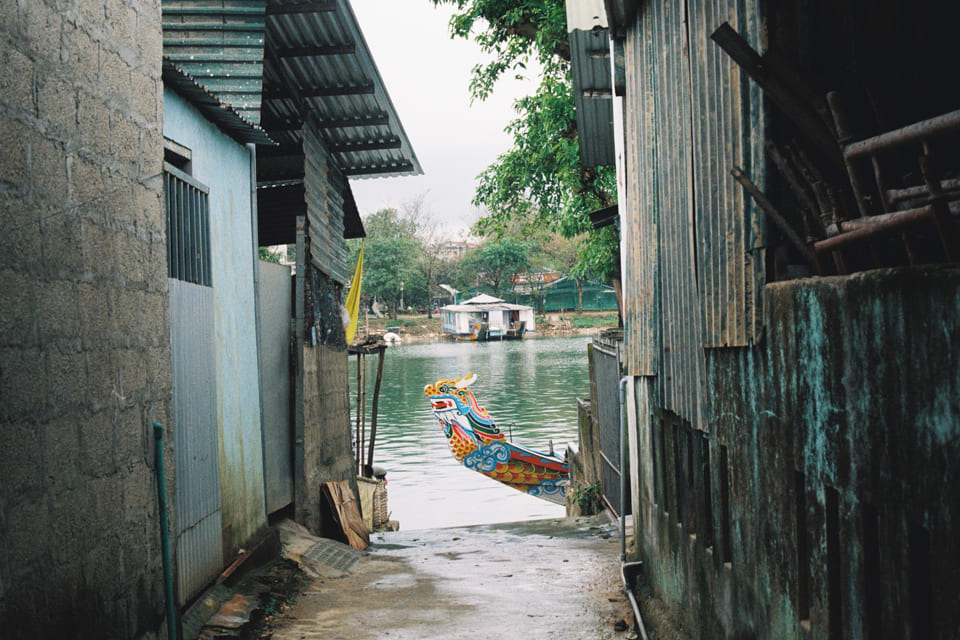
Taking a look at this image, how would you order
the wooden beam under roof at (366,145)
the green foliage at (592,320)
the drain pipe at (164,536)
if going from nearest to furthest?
the drain pipe at (164,536) < the wooden beam under roof at (366,145) < the green foliage at (592,320)

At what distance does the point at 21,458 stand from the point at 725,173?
326 cm

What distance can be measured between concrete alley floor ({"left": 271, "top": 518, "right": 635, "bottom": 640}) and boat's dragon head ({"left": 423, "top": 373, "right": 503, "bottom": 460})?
28.7ft

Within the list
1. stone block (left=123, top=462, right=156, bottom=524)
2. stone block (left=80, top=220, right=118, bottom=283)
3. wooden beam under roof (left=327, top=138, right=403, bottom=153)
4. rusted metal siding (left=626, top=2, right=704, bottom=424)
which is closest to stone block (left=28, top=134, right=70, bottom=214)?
stone block (left=80, top=220, right=118, bottom=283)

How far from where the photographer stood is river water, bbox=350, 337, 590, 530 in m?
18.4

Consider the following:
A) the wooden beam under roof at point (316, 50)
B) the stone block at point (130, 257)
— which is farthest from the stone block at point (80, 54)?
the wooden beam under roof at point (316, 50)

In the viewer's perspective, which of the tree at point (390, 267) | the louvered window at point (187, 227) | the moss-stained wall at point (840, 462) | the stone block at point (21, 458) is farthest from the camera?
the tree at point (390, 267)

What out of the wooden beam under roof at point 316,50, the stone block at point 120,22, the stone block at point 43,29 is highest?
the wooden beam under roof at point 316,50

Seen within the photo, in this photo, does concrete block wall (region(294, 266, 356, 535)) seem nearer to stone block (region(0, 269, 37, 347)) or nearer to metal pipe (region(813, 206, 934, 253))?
stone block (region(0, 269, 37, 347))

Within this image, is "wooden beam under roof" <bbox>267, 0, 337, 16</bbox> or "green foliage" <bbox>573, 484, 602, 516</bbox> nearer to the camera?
"wooden beam under roof" <bbox>267, 0, 337, 16</bbox>

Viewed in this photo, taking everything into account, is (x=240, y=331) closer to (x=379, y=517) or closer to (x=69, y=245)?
(x=69, y=245)

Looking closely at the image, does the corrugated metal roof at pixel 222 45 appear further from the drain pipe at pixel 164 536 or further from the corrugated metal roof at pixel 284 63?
the drain pipe at pixel 164 536

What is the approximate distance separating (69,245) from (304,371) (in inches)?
232

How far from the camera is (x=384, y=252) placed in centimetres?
6438

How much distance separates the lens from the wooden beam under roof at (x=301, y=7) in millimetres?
8258
